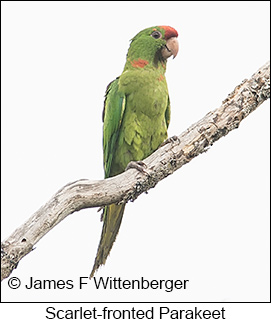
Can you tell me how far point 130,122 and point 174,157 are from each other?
778mm

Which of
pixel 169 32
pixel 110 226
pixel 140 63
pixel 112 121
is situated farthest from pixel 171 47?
pixel 110 226

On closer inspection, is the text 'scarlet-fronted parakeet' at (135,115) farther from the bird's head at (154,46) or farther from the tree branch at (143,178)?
the tree branch at (143,178)

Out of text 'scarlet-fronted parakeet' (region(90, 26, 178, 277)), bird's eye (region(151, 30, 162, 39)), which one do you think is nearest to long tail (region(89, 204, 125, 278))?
text 'scarlet-fronted parakeet' (region(90, 26, 178, 277))

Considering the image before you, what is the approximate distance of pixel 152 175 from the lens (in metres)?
4.18

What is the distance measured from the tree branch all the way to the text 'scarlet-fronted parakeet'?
542mm

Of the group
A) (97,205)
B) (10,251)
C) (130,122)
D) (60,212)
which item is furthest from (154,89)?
(10,251)

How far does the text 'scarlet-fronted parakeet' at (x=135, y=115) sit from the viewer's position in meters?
4.78

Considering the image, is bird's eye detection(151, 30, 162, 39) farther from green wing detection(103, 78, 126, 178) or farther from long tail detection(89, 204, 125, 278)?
long tail detection(89, 204, 125, 278)

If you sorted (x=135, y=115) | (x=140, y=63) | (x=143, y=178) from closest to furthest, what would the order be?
1. (x=143, y=178)
2. (x=135, y=115)
3. (x=140, y=63)

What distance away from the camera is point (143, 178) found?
13.5 feet

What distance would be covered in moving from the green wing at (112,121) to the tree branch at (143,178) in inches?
26.7

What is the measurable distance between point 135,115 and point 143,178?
0.94 metres

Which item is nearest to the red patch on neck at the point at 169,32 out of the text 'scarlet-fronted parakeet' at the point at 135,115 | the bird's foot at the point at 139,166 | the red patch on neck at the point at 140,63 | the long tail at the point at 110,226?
the text 'scarlet-fronted parakeet' at the point at 135,115

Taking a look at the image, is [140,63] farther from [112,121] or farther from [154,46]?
[112,121]
